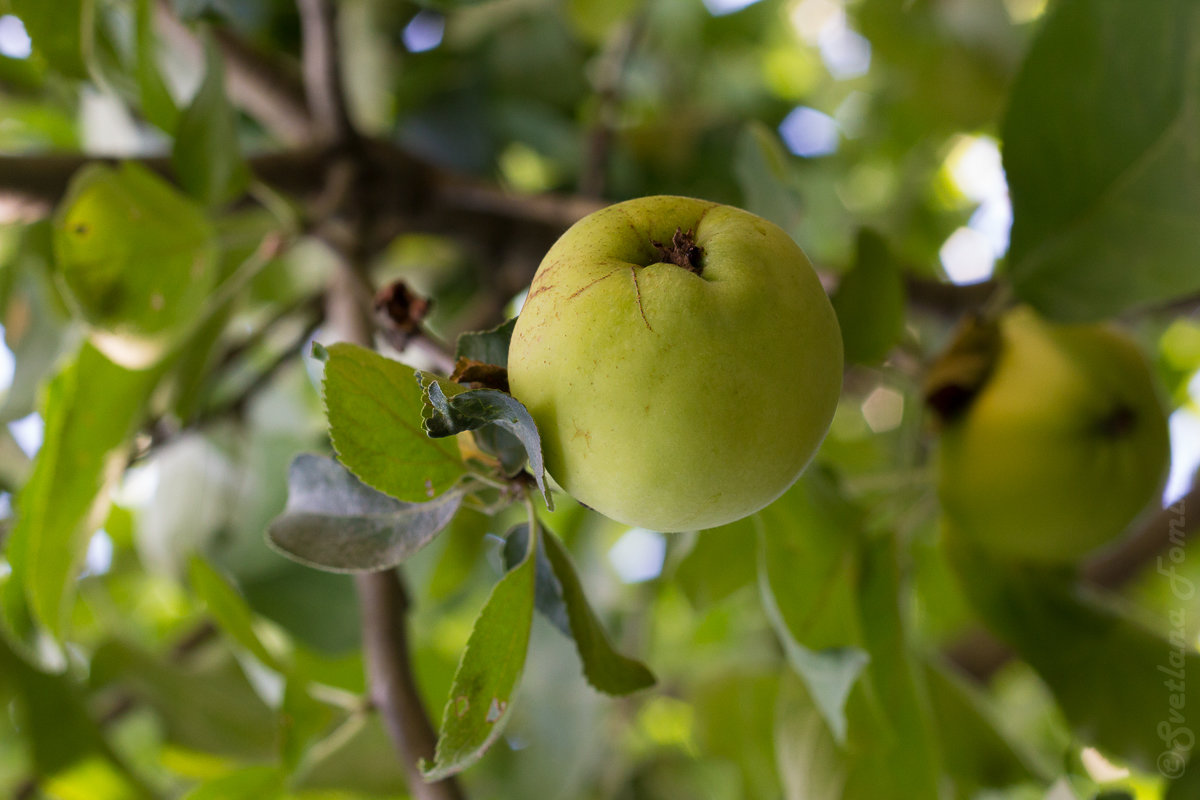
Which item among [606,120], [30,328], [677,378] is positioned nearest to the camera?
[677,378]

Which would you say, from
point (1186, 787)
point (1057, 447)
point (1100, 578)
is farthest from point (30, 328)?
point (1100, 578)

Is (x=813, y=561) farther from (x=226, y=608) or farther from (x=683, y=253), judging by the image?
(x=226, y=608)

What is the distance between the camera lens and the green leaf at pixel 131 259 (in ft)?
1.83

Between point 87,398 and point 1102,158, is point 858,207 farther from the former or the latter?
point 87,398

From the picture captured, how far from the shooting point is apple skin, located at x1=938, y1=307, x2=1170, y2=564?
59cm

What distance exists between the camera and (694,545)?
620mm

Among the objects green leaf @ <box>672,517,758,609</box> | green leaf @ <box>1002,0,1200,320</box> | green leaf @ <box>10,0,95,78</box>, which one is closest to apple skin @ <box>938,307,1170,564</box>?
green leaf @ <box>1002,0,1200,320</box>

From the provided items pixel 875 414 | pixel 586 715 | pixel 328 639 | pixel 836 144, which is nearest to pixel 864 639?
pixel 586 715

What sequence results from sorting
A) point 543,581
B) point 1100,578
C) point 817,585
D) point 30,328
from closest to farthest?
point 543,581 < point 817,585 < point 30,328 < point 1100,578

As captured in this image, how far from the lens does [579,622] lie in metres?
0.40

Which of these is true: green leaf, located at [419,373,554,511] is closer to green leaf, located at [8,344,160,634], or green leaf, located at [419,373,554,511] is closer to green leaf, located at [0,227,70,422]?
green leaf, located at [8,344,160,634]

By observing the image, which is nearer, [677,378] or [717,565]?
[677,378]

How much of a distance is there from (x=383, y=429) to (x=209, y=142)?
1.23 feet

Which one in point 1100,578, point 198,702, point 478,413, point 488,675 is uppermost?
point 478,413
